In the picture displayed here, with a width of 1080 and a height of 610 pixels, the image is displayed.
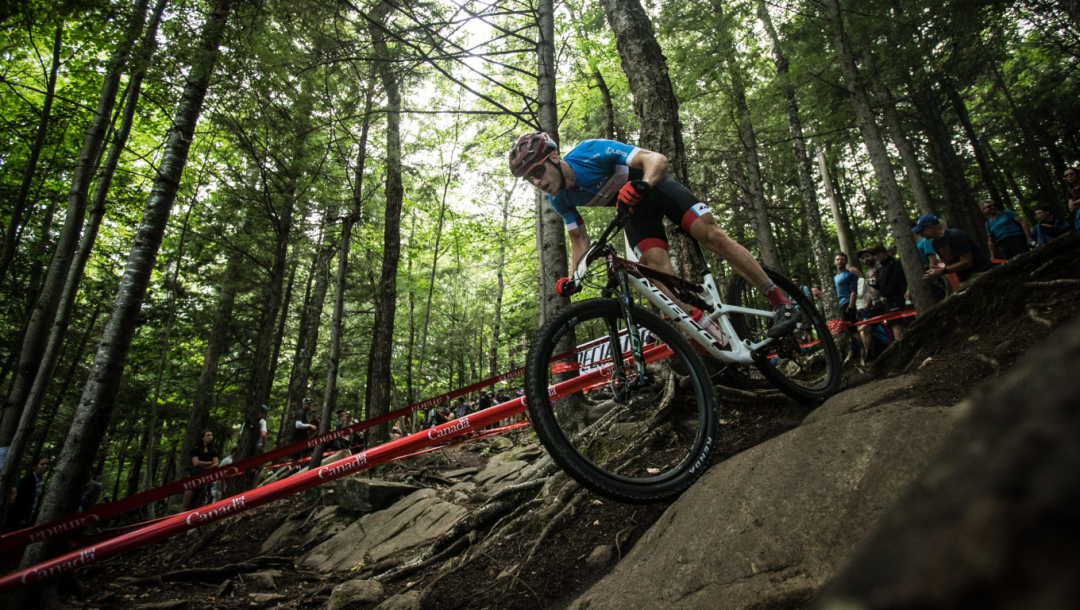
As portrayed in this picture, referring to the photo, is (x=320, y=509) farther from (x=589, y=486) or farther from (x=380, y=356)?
(x=589, y=486)

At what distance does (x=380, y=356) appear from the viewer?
457 inches

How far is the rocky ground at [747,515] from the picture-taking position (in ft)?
Answer: 7.01

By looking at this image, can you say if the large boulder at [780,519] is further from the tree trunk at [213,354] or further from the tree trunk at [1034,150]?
the tree trunk at [1034,150]

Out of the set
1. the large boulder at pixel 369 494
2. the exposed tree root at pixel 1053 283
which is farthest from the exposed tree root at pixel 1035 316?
the large boulder at pixel 369 494

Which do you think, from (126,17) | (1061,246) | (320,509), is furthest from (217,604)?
(1061,246)

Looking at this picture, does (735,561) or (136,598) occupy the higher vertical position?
(735,561)

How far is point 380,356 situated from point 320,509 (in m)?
3.84

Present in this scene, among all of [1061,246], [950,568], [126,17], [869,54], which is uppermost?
[869,54]

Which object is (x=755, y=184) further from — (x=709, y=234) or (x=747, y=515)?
(x=747, y=515)

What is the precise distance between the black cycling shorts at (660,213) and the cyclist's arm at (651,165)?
160 mm

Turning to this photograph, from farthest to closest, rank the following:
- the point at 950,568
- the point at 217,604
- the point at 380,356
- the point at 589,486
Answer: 1. the point at 380,356
2. the point at 217,604
3. the point at 589,486
4. the point at 950,568

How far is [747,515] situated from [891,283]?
291 inches

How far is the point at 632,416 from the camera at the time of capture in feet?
15.2

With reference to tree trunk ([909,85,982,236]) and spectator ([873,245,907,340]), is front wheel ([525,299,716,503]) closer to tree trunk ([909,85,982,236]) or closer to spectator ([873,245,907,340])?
spectator ([873,245,907,340])
